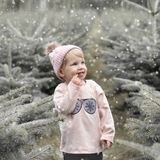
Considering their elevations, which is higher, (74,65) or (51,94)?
(74,65)

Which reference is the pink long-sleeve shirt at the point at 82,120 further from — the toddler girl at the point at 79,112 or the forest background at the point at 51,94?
the forest background at the point at 51,94

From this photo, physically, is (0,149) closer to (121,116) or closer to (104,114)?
(104,114)

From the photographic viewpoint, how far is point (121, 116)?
4.92 meters

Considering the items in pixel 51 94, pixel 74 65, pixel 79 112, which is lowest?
pixel 51 94

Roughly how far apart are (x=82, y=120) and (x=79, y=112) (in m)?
0.07

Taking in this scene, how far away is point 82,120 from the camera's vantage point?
1804 mm

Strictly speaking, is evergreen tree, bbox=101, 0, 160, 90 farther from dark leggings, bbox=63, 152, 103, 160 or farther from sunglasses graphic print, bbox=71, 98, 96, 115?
dark leggings, bbox=63, 152, 103, 160

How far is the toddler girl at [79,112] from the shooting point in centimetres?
177

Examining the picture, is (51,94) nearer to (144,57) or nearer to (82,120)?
(144,57)

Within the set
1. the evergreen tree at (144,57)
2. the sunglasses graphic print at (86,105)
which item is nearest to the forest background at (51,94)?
the evergreen tree at (144,57)

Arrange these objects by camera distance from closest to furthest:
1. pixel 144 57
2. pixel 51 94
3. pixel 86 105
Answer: pixel 86 105 → pixel 144 57 → pixel 51 94

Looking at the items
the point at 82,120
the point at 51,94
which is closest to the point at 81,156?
the point at 82,120

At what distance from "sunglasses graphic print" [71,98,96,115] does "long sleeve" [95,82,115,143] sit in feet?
0.27

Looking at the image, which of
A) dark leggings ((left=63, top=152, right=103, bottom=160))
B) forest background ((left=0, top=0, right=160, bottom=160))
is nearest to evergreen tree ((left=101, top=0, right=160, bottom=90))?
forest background ((left=0, top=0, right=160, bottom=160))
